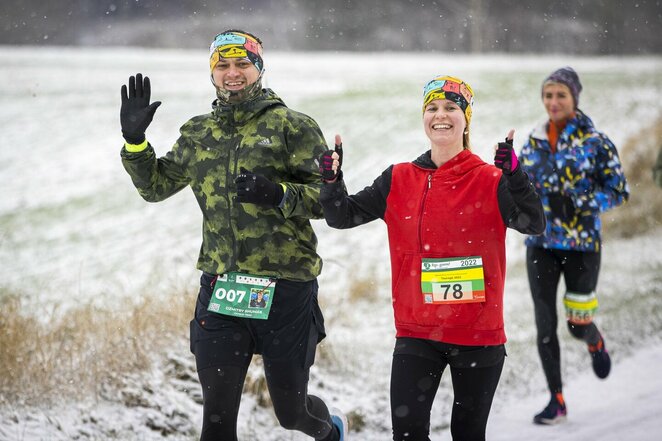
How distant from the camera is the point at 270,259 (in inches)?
149

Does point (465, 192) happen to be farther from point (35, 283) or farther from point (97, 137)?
point (97, 137)

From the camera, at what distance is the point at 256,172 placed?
3.79 meters

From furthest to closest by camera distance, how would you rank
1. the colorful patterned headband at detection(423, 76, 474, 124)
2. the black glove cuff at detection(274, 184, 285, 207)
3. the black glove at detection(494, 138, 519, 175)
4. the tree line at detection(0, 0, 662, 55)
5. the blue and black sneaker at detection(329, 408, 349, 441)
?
the tree line at detection(0, 0, 662, 55), the blue and black sneaker at detection(329, 408, 349, 441), the colorful patterned headband at detection(423, 76, 474, 124), the black glove cuff at detection(274, 184, 285, 207), the black glove at detection(494, 138, 519, 175)

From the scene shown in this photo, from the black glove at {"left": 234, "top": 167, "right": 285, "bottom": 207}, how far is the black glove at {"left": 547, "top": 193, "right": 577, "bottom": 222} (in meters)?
2.48

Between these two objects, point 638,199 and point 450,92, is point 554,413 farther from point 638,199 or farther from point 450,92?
point 638,199

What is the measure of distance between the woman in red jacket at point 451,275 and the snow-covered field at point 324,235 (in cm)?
180

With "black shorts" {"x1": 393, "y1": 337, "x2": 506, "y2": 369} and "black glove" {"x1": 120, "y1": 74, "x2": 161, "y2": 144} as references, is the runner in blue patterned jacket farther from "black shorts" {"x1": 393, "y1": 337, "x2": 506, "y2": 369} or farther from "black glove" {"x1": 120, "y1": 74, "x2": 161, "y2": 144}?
"black glove" {"x1": 120, "y1": 74, "x2": 161, "y2": 144}

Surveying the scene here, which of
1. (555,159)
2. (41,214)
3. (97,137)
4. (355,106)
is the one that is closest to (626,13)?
(355,106)

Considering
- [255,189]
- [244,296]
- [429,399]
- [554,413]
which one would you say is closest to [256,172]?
[255,189]

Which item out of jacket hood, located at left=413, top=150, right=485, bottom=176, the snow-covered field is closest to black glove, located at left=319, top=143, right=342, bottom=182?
jacket hood, located at left=413, top=150, right=485, bottom=176

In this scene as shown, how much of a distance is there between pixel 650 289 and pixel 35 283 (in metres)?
7.38

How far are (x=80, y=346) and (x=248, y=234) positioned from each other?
2.32 m

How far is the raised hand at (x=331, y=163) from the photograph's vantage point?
3.62 metres

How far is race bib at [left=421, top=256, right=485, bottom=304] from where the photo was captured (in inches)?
139
